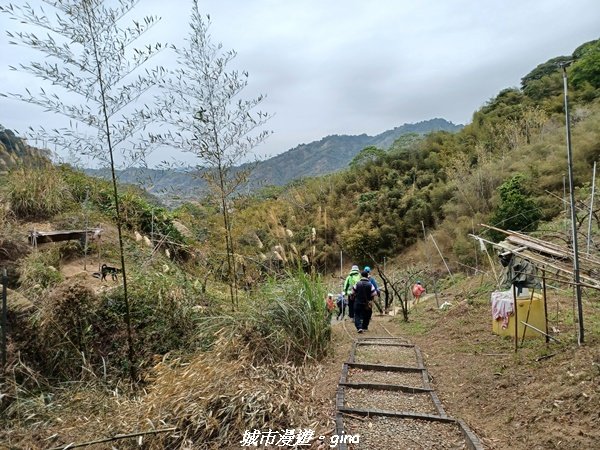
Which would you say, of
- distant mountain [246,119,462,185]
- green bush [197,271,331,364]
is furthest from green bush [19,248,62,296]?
distant mountain [246,119,462,185]

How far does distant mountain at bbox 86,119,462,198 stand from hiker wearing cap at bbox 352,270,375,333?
2.21 metres

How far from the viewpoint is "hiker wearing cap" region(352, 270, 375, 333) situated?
270 inches

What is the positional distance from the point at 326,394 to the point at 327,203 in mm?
17400

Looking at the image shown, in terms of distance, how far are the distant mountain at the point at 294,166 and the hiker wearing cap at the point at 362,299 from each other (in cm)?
221

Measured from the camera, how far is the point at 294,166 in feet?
230

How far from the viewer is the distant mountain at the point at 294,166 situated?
4.43m

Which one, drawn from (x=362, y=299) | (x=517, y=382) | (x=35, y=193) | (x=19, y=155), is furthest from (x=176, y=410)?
(x=19, y=155)

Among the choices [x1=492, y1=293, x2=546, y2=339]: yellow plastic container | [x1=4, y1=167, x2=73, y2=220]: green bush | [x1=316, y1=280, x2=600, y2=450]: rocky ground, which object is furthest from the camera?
[x1=4, y1=167, x2=73, y2=220]: green bush

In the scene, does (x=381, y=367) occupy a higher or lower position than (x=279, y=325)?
lower

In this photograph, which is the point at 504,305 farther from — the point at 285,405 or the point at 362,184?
the point at 362,184

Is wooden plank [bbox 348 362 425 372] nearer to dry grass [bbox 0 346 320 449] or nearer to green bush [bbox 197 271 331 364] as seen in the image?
green bush [bbox 197 271 331 364]

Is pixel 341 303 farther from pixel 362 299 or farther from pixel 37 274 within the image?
pixel 37 274

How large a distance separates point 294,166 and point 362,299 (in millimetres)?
64175

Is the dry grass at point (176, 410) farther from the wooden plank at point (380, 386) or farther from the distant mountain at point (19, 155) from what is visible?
the distant mountain at point (19, 155)
